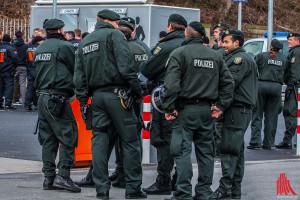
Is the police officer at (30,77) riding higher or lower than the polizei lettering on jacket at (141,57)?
lower

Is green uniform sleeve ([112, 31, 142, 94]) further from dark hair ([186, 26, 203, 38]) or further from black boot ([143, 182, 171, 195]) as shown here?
black boot ([143, 182, 171, 195])

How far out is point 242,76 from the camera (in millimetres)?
10992

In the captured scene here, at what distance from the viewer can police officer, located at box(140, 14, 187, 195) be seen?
37.0ft

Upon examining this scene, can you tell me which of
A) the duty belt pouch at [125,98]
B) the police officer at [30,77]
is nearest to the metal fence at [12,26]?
the police officer at [30,77]

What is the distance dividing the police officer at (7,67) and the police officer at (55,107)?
501 inches

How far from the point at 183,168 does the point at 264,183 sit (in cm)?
257

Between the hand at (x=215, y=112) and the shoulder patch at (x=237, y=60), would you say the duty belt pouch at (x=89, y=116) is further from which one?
the shoulder patch at (x=237, y=60)

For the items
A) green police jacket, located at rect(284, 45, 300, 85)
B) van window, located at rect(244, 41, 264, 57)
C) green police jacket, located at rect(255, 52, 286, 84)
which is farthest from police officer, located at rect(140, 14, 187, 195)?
van window, located at rect(244, 41, 264, 57)

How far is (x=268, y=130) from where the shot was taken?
55.7 ft

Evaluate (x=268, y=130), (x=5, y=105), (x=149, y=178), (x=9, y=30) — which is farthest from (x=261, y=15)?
(x=149, y=178)

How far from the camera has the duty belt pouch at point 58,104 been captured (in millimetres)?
11328

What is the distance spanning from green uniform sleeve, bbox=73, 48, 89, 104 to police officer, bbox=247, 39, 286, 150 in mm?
6645

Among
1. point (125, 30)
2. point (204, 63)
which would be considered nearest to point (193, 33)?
point (204, 63)

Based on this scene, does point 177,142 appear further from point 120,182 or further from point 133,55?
point 133,55
